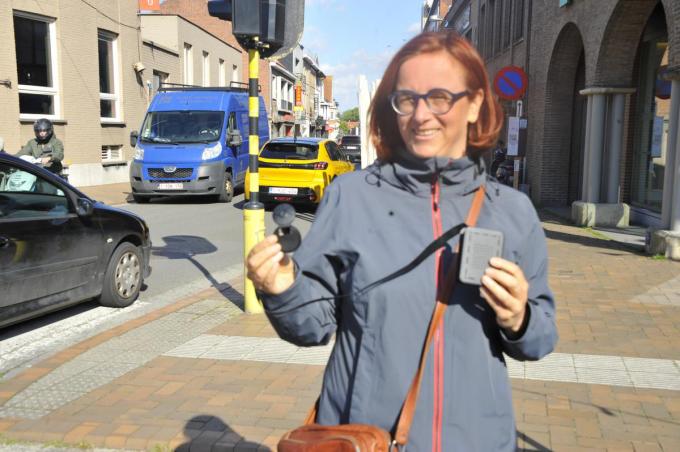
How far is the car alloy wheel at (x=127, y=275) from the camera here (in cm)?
693

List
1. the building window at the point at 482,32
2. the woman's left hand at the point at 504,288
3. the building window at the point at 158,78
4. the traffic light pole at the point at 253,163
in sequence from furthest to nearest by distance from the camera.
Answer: the building window at the point at 482,32 → the building window at the point at 158,78 → the traffic light pole at the point at 253,163 → the woman's left hand at the point at 504,288

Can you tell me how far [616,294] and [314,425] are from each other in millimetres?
6466

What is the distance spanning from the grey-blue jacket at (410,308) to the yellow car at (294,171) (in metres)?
13.3

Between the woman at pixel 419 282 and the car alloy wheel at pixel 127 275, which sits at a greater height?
the woman at pixel 419 282

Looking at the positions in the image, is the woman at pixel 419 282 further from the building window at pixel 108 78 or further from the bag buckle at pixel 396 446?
the building window at pixel 108 78

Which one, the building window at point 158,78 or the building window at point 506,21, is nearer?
the building window at point 506,21

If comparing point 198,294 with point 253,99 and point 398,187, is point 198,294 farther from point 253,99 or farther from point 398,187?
point 398,187

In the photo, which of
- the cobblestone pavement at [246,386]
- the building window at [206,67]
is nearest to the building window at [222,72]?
the building window at [206,67]

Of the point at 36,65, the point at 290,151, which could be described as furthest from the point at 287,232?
the point at 36,65

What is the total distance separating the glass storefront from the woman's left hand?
12.7 m

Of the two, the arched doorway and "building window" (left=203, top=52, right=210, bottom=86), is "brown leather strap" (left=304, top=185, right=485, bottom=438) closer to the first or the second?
the arched doorway

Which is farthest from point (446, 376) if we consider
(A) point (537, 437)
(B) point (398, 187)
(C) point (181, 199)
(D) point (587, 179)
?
(C) point (181, 199)

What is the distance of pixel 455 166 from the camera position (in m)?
1.77

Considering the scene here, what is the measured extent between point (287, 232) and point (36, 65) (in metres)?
20.3
